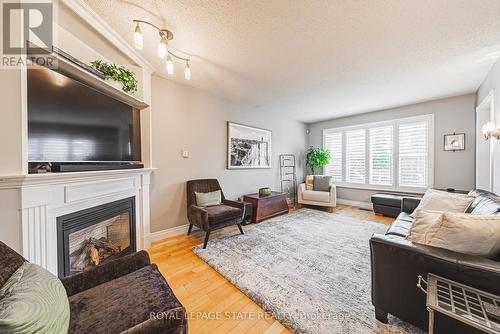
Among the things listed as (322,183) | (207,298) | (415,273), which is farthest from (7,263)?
(322,183)

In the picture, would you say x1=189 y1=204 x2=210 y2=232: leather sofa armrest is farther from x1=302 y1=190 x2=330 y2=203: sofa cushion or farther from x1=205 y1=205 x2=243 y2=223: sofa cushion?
x1=302 y1=190 x2=330 y2=203: sofa cushion

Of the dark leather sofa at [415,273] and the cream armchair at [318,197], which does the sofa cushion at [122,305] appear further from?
the cream armchair at [318,197]

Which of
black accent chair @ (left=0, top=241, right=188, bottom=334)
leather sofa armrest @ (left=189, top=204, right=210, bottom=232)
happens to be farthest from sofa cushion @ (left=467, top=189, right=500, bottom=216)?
leather sofa armrest @ (left=189, top=204, right=210, bottom=232)

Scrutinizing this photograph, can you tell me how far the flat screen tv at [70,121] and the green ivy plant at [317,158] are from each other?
4.52 metres

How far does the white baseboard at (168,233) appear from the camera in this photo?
2.78 m

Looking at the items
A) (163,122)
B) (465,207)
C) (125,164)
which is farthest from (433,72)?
(125,164)

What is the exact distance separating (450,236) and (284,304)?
1229 mm

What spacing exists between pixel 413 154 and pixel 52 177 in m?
5.69

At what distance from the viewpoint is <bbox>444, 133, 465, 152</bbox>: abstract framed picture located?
3.57 metres

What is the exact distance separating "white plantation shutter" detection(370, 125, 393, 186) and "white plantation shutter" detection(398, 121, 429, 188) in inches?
8.1

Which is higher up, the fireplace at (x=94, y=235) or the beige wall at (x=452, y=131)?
the beige wall at (x=452, y=131)

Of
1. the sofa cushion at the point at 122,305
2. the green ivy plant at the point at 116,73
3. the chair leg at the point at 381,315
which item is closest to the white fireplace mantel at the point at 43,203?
the sofa cushion at the point at 122,305

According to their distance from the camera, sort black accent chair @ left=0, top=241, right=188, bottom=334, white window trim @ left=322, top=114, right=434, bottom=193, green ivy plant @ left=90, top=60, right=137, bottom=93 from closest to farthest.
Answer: black accent chair @ left=0, top=241, right=188, bottom=334 < green ivy plant @ left=90, top=60, right=137, bottom=93 < white window trim @ left=322, top=114, right=434, bottom=193

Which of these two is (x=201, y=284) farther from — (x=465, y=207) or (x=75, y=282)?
(x=465, y=207)
